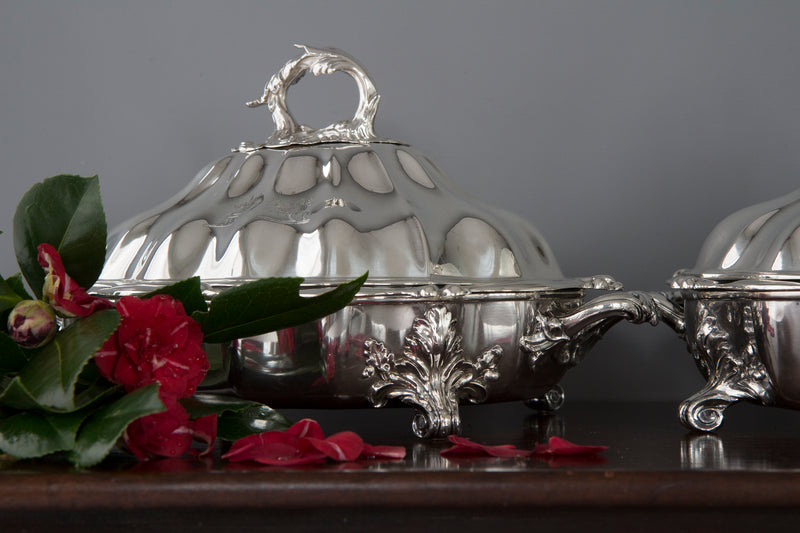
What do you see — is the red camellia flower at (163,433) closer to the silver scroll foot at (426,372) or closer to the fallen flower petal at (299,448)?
the fallen flower petal at (299,448)

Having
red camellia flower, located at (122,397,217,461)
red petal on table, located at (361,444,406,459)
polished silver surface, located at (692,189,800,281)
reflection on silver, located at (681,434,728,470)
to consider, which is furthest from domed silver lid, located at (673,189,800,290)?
red camellia flower, located at (122,397,217,461)

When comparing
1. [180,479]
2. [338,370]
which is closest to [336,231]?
[338,370]

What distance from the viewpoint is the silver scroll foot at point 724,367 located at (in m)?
0.57

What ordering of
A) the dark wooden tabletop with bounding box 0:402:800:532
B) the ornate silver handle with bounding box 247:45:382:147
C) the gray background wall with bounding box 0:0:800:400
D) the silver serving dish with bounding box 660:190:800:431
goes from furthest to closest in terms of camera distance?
the gray background wall with bounding box 0:0:800:400 → the ornate silver handle with bounding box 247:45:382:147 → the silver serving dish with bounding box 660:190:800:431 → the dark wooden tabletop with bounding box 0:402:800:532

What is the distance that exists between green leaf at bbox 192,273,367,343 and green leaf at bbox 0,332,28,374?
0.10m

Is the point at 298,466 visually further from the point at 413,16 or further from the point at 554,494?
the point at 413,16

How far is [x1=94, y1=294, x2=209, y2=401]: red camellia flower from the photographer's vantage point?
0.47m

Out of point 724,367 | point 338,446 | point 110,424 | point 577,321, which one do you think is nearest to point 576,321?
point 577,321

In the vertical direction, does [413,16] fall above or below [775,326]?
above

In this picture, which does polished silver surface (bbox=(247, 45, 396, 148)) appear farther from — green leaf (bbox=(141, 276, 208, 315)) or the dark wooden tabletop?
the dark wooden tabletop

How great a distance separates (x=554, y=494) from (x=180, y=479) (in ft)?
0.60

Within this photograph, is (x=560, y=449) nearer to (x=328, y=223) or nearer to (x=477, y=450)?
(x=477, y=450)

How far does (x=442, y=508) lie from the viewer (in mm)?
421

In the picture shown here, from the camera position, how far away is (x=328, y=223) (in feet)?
1.94
